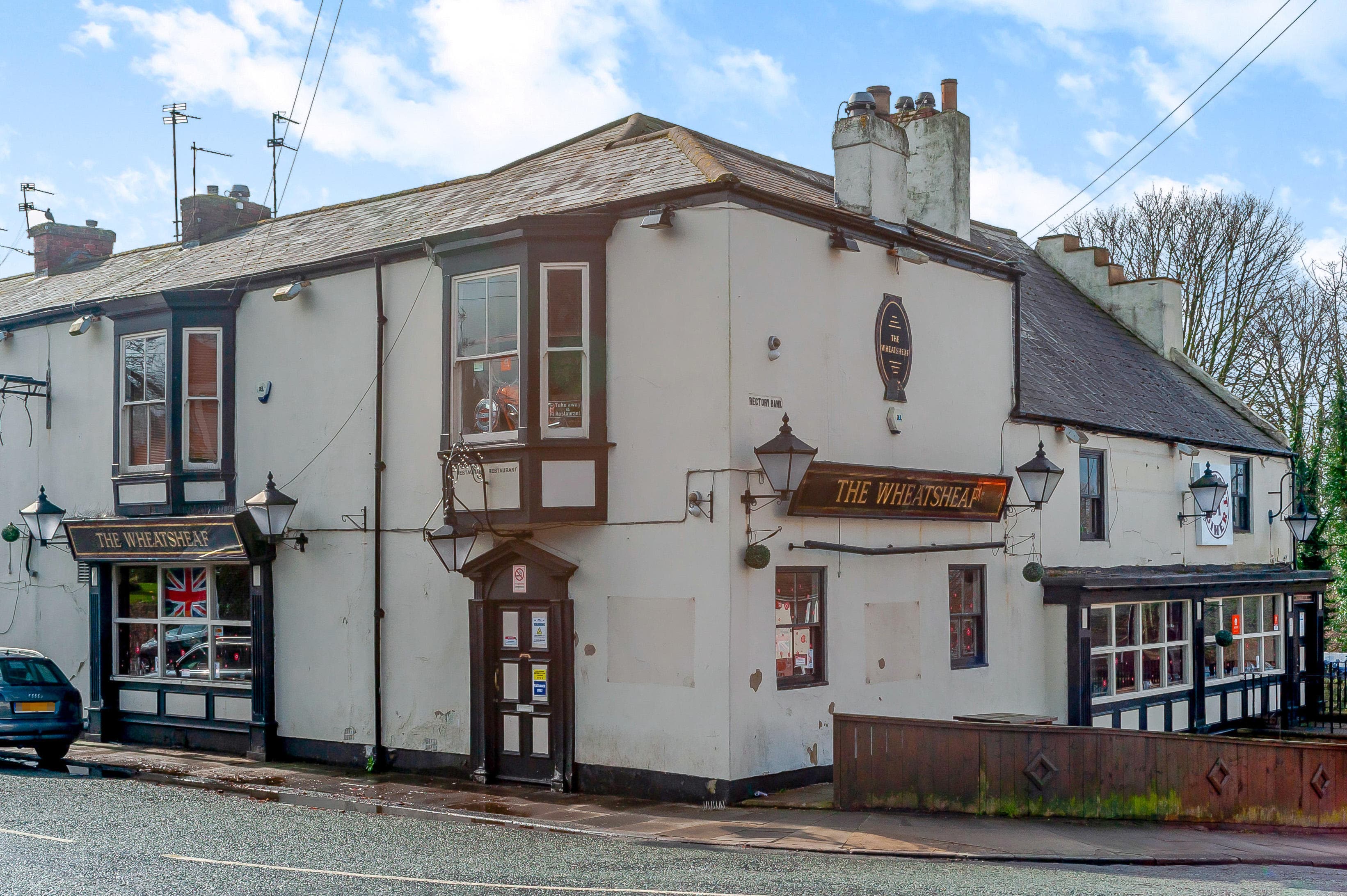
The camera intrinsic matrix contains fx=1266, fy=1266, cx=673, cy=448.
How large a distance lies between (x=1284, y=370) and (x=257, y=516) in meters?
30.0

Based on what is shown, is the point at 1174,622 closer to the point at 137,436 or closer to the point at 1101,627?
→ the point at 1101,627

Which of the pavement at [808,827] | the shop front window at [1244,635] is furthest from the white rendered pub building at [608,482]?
the pavement at [808,827]

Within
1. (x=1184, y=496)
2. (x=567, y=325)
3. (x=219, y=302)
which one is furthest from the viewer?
(x=1184, y=496)

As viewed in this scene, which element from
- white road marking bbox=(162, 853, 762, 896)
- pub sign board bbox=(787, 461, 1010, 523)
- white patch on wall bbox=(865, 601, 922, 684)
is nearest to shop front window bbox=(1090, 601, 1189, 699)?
pub sign board bbox=(787, 461, 1010, 523)

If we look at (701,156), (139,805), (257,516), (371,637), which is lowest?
(139,805)

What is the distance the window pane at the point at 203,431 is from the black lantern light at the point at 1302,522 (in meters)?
19.0

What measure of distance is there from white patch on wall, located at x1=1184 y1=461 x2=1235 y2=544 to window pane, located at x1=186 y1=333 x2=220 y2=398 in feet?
52.9

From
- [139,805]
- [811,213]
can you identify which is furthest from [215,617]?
[811,213]

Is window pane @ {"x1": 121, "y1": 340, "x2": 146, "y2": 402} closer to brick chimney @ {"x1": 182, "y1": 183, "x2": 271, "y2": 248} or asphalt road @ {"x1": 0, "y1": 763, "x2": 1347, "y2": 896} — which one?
brick chimney @ {"x1": 182, "y1": 183, "x2": 271, "y2": 248}

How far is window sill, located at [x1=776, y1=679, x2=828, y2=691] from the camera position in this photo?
13578mm

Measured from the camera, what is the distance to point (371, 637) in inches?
628

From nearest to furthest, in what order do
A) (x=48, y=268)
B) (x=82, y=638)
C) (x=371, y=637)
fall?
1. (x=371, y=637)
2. (x=82, y=638)
3. (x=48, y=268)

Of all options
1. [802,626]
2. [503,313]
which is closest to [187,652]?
[503,313]

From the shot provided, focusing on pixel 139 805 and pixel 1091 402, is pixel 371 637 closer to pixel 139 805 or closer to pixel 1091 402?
pixel 139 805
